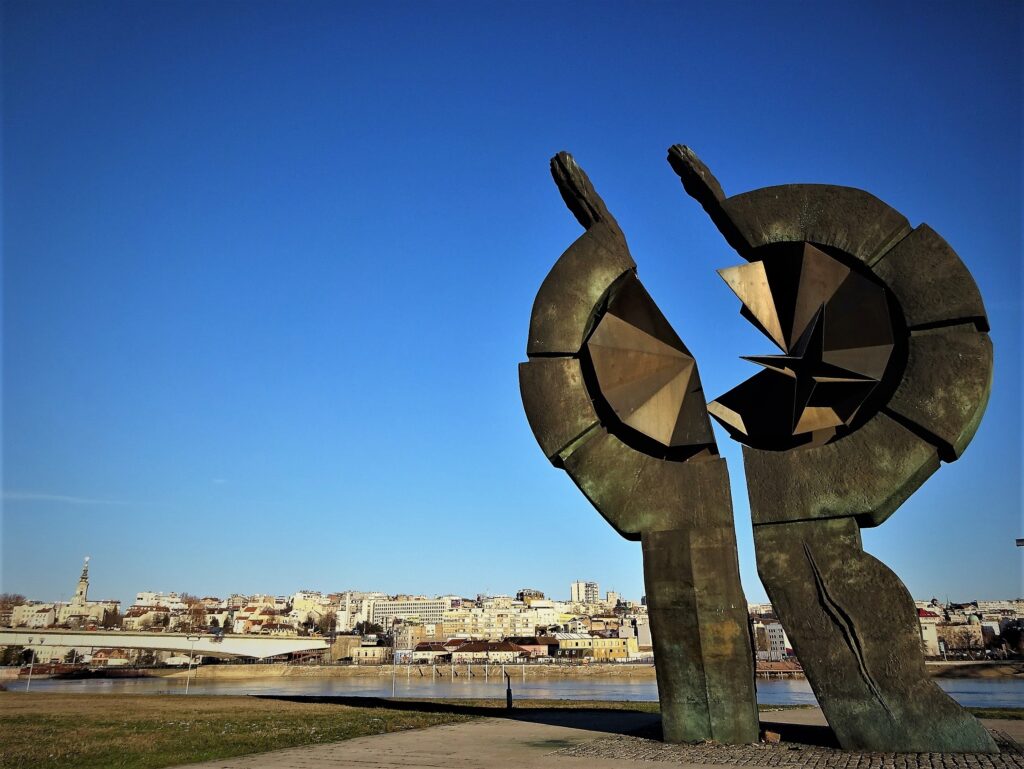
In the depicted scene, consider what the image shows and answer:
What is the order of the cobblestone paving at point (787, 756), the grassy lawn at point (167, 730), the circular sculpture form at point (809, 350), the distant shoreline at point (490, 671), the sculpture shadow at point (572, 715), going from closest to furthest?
the cobblestone paving at point (787, 756) → the grassy lawn at point (167, 730) → the circular sculpture form at point (809, 350) → the sculpture shadow at point (572, 715) → the distant shoreline at point (490, 671)

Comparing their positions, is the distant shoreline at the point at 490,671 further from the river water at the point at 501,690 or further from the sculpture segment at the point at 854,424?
the sculpture segment at the point at 854,424

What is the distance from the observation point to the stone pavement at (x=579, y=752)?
9.23 meters

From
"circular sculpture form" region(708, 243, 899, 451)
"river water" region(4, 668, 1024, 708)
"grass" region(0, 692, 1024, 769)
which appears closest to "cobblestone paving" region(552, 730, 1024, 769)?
"circular sculpture form" region(708, 243, 899, 451)

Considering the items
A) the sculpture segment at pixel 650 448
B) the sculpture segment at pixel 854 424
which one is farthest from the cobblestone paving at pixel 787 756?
the sculpture segment at pixel 650 448

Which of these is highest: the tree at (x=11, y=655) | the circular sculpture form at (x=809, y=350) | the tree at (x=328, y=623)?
the tree at (x=328, y=623)

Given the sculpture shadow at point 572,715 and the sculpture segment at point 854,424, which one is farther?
the sculpture shadow at point 572,715

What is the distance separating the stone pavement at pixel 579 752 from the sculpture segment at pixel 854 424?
896 mm

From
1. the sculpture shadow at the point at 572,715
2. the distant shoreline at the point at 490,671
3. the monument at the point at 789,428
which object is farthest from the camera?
the distant shoreline at the point at 490,671

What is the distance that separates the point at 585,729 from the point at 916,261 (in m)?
9.77

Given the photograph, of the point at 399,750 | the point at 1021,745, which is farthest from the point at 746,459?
the point at 399,750

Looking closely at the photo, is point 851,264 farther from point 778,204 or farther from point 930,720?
point 930,720

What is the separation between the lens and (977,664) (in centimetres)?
7831

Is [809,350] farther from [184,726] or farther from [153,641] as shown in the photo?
[153,641]

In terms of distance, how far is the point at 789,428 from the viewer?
11.8m
